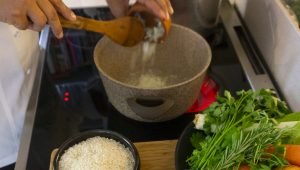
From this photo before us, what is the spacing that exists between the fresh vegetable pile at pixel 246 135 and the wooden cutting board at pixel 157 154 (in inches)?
3.3

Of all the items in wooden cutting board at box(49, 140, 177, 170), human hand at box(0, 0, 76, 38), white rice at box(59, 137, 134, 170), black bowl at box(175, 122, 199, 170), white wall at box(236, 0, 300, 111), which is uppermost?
human hand at box(0, 0, 76, 38)

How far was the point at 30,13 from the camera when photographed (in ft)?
1.84

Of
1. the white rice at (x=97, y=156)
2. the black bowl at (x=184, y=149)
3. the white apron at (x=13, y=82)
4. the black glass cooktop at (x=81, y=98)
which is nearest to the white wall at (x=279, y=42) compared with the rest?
the black glass cooktop at (x=81, y=98)

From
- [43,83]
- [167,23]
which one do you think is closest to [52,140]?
[43,83]

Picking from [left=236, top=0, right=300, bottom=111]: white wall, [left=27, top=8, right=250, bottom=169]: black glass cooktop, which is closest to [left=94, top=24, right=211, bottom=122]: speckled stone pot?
[left=27, top=8, right=250, bottom=169]: black glass cooktop

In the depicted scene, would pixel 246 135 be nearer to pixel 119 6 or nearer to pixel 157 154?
pixel 157 154

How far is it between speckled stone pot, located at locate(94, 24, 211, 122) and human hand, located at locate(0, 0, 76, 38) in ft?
0.42

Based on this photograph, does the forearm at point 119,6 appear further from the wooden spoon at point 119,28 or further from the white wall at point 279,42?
the white wall at point 279,42

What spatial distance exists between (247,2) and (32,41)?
53 centimetres

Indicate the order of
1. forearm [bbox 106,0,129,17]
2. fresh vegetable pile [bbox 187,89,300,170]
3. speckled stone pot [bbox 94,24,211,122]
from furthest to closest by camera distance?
forearm [bbox 106,0,129,17] → speckled stone pot [bbox 94,24,211,122] → fresh vegetable pile [bbox 187,89,300,170]

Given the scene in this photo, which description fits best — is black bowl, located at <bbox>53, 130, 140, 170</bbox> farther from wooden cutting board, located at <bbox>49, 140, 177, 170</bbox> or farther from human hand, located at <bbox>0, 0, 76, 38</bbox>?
human hand, located at <bbox>0, 0, 76, 38</bbox>

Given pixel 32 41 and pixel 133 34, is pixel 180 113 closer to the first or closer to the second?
pixel 133 34

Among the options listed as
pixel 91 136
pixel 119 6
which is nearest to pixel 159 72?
pixel 119 6

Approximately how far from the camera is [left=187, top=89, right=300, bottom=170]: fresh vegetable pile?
50 cm
